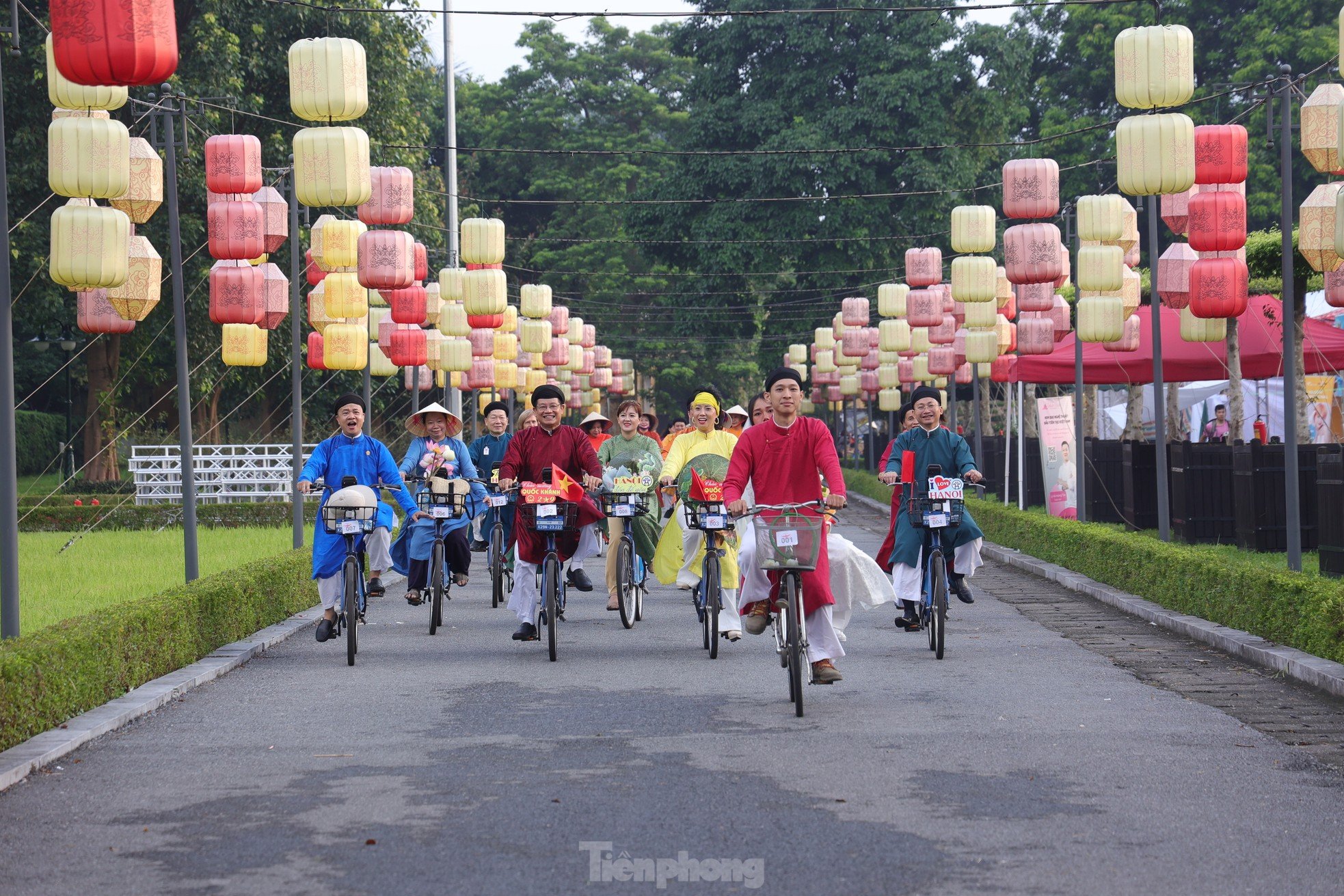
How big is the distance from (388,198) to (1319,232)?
10328 millimetres

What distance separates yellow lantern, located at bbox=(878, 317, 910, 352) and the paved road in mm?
22025

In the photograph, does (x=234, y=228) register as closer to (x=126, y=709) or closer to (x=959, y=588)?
(x=959, y=588)

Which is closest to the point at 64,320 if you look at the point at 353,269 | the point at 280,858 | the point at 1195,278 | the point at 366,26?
the point at 366,26

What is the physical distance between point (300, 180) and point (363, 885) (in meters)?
11.4

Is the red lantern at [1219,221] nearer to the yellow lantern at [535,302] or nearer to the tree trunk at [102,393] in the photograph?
the yellow lantern at [535,302]

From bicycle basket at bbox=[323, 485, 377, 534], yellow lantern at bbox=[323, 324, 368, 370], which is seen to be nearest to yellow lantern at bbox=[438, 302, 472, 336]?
yellow lantern at bbox=[323, 324, 368, 370]

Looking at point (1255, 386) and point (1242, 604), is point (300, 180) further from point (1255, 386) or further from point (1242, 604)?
point (1255, 386)

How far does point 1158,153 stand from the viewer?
48.4 feet

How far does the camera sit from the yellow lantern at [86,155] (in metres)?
12.6

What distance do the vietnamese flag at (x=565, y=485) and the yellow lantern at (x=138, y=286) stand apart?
6.16m

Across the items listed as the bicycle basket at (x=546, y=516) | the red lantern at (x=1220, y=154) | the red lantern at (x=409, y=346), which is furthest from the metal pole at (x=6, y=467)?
the red lantern at (x=409, y=346)

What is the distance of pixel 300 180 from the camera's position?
52.8 feet

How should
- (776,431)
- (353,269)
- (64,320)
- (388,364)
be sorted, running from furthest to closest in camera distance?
(64,320) → (388,364) → (353,269) → (776,431)

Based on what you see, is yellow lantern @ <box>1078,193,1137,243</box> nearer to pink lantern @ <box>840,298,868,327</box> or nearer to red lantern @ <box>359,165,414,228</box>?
red lantern @ <box>359,165,414,228</box>
